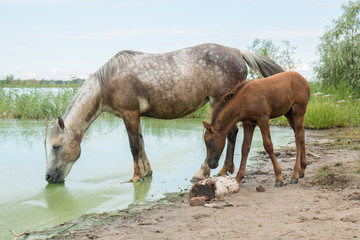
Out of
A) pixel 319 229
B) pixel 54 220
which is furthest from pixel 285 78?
pixel 54 220

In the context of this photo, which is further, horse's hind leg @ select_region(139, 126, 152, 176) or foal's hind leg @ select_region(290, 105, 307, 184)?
horse's hind leg @ select_region(139, 126, 152, 176)

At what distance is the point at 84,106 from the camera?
628 cm

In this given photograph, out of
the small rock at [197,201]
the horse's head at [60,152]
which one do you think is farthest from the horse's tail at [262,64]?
the horse's head at [60,152]

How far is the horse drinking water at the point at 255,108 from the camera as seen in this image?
194 inches

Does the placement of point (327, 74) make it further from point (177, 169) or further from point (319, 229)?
point (319, 229)

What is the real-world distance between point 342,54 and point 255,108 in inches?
551

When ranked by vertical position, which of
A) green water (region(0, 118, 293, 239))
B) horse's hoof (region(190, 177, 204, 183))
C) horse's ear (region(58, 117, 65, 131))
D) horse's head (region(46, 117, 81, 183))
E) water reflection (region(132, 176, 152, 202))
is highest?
horse's ear (region(58, 117, 65, 131))

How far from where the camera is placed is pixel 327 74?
17.7 meters

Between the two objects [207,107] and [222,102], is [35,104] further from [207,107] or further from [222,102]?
[222,102]

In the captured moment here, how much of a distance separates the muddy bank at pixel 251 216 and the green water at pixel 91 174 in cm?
54

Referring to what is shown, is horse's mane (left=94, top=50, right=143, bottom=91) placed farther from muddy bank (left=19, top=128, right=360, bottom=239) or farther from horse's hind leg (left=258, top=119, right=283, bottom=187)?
horse's hind leg (left=258, top=119, right=283, bottom=187)

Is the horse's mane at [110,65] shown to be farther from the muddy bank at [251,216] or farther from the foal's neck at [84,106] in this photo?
the muddy bank at [251,216]

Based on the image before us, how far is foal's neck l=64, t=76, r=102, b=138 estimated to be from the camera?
6258mm

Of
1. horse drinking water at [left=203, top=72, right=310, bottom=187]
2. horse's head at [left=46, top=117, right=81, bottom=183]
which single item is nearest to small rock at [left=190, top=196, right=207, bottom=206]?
horse drinking water at [left=203, top=72, right=310, bottom=187]
